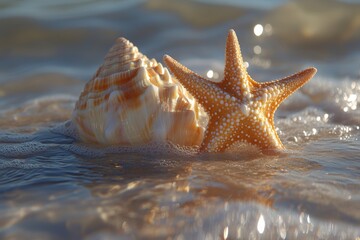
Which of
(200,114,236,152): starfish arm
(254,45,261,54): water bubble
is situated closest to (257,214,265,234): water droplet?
(200,114,236,152): starfish arm

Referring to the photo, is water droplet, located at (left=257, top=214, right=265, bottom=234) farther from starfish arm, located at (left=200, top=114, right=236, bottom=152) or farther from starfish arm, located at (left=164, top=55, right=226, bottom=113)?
starfish arm, located at (left=164, top=55, right=226, bottom=113)

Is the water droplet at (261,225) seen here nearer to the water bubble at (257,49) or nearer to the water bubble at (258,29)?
the water bubble at (257,49)

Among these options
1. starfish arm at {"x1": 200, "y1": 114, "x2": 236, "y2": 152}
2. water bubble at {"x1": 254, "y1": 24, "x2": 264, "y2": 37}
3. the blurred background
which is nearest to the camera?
starfish arm at {"x1": 200, "y1": 114, "x2": 236, "y2": 152}

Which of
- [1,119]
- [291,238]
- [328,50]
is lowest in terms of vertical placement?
[291,238]

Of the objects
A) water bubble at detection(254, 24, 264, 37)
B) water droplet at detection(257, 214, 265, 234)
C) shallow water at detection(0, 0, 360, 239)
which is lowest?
water droplet at detection(257, 214, 265, 234)

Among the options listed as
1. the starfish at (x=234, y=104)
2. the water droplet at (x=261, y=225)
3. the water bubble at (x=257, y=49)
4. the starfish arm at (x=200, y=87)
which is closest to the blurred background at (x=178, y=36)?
the water bubble at (x=257, y=49)

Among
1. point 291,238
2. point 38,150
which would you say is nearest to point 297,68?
point 38,150

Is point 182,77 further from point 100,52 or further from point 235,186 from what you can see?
point 100,52
